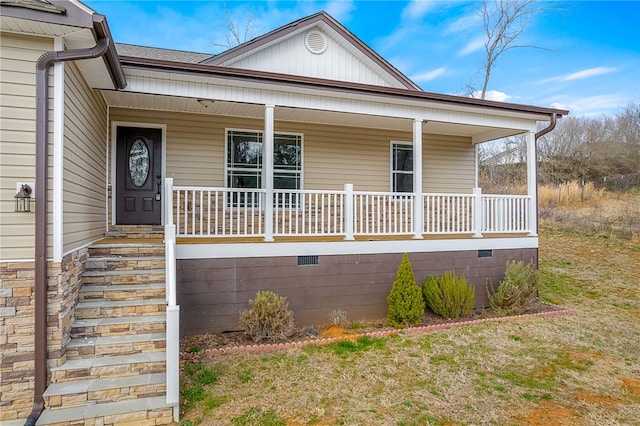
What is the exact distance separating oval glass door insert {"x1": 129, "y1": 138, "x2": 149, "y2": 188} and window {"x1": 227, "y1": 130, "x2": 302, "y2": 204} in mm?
1525

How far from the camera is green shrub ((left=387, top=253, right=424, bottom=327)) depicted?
5.99m

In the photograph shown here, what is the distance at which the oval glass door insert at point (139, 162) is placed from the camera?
7166 mm

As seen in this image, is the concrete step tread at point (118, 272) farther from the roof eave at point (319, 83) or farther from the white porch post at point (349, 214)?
the white porch post at point (349, 214)

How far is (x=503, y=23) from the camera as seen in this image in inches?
662

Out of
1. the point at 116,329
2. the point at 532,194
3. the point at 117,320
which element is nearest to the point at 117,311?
the point at 117,320

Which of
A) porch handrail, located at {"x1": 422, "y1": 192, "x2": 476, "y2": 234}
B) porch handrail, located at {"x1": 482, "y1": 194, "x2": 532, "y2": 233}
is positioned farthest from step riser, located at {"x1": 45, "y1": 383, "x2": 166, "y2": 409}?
porch handrail, located at {"x1": 482, "y1": 194, "x2": 532, "y2": 233}

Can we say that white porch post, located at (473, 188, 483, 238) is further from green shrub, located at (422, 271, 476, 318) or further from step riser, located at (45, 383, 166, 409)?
step riser, located at (45, 383, 166, 409)

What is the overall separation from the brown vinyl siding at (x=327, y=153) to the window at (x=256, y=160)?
14 cm

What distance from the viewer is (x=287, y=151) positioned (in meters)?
8.26

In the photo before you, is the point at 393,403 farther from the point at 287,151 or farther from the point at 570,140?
the point at 570,140

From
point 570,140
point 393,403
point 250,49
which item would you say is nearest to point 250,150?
point 250,49

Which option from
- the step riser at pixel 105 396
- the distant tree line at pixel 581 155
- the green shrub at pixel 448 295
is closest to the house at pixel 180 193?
the step riser at pixel 105 396

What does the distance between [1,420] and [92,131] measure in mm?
3634

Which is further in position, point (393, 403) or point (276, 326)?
point (276, 326)
